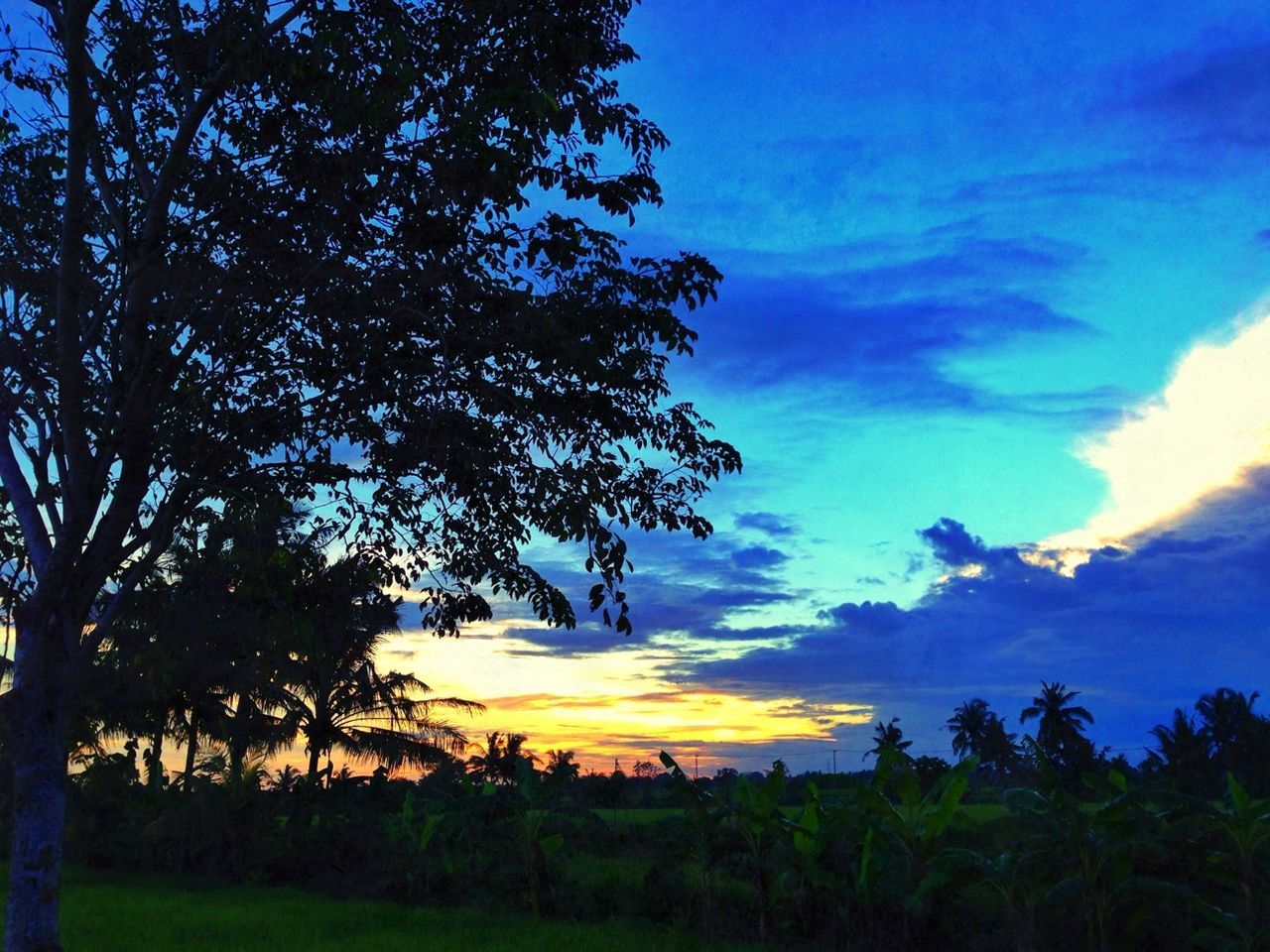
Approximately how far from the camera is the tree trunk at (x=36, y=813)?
1188 centimetres

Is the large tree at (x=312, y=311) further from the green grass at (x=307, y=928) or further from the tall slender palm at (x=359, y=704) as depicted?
the tall slender palm at (x=359, y=704)

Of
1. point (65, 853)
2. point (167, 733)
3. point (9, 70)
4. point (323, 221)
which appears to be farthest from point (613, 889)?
point (167, 733)

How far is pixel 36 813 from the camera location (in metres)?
12.1

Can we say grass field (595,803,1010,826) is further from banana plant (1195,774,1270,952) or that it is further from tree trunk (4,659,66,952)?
tree trunk (4,659,66,952)

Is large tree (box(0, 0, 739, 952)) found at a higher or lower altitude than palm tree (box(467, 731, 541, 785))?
higher

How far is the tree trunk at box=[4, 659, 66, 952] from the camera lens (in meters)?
11.9

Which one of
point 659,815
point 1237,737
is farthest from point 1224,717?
point 659,815

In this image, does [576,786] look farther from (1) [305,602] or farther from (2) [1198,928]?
(2) [1198,928]

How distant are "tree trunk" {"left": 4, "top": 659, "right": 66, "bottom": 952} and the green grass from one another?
4726mm

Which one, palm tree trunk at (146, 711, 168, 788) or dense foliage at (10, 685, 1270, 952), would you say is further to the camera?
palm tree trunk at (146, 711, 168, 788)

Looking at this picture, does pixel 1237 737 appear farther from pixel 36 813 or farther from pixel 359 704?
pixel 36 813

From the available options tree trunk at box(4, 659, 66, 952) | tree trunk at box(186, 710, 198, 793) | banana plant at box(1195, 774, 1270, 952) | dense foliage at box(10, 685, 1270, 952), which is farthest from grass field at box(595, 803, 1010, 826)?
tree trunk at box(186, 710, 198, 793)

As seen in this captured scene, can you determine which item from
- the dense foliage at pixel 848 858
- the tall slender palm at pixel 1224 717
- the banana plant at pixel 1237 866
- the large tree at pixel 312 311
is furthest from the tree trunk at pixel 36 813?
the tall slender palm at pixel 1224 717

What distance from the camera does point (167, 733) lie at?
39094mm
